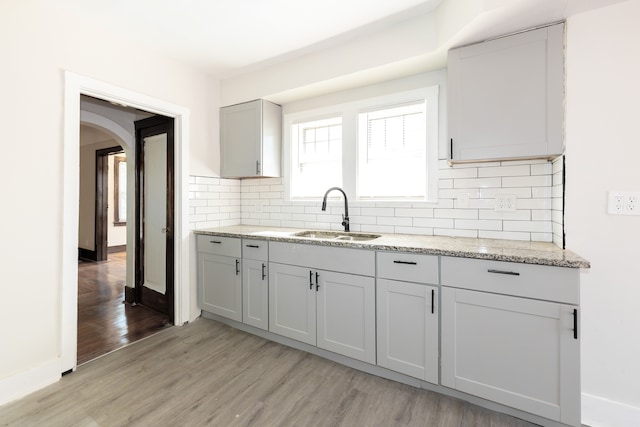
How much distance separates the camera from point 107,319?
310 cm

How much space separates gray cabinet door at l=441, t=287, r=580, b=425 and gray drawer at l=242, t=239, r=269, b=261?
1463mm

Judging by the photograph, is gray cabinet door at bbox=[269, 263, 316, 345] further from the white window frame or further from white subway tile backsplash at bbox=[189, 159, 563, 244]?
the white window frame

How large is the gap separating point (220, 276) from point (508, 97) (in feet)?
9.07

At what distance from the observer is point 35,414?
172 centimetres

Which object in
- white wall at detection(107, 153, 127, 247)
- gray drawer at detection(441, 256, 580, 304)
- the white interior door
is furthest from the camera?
white wall at detection(107, 153, 127, 247)

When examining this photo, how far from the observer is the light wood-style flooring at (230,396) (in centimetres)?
169

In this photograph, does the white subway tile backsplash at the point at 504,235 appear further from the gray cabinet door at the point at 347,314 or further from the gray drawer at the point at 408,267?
the gray cabinet door at the point at 347,314

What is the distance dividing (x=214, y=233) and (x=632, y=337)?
3035 millimetres

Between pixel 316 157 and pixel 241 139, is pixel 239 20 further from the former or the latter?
pixel 316 157

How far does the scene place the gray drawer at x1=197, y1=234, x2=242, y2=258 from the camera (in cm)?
277

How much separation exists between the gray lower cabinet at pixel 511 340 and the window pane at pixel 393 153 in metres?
1.00

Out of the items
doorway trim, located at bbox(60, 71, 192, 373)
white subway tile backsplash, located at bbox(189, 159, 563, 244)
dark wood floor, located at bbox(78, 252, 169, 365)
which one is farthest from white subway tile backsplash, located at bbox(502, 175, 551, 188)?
dark wood floor, located at bbox(78, 252, 169, 365)

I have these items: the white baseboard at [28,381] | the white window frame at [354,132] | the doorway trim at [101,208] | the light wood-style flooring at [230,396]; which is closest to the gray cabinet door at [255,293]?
the light wood-style flooring at [230,396]

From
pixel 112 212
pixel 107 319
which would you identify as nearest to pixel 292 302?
pixel 107 319
